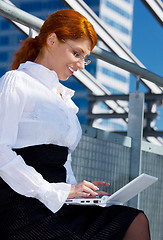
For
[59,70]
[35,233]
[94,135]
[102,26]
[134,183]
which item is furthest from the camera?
[102,26]

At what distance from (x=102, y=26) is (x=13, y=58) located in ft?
13.1

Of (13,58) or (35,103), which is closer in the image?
Result: (35,103)

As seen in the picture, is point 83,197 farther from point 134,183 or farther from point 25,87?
point 25,87

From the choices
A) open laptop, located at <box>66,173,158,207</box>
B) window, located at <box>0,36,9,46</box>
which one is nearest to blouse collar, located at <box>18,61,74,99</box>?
open laptop, located at <box>66,173,158,207</box>

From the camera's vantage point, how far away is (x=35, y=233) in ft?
4.25

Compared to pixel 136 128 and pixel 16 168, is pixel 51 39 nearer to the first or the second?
pixel 16 168

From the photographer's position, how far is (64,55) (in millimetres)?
1612

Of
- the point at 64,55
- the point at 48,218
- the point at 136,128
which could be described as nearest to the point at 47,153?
the point at 48,218

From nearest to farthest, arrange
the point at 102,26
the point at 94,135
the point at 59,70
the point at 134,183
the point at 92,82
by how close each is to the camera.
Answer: the point at 134,183 < the point at 59,70 < the point at 94,135 < the point at 102,26 < the point at 92,82

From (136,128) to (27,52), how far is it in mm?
1391

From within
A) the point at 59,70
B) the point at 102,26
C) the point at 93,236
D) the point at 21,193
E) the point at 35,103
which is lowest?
the point at 93,236

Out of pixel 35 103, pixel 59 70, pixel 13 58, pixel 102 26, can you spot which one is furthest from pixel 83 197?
pixel 102 26

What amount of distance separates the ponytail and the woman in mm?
14

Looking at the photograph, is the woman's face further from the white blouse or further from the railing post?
the railing post
